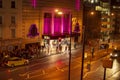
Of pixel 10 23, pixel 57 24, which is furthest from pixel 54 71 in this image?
pixel 57 24

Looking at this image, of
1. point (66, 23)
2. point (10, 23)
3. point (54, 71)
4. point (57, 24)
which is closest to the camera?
point (54, 71)

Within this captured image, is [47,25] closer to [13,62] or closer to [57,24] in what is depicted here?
[57,24]

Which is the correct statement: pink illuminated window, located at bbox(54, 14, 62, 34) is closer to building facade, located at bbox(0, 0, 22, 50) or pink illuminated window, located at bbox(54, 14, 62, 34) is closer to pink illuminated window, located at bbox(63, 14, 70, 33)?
pink illuminated window, located at bbox(63, 14, 70, 33)

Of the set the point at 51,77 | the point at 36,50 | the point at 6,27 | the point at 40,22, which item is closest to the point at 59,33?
the point at 40,22

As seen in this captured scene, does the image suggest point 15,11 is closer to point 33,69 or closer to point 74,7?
point 33,69

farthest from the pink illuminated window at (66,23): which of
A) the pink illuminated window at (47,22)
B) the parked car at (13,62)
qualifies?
the parked car at (13,62)

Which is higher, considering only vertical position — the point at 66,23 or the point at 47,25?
the point at 66,23

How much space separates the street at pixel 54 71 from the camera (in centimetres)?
3712

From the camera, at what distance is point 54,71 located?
133 ft

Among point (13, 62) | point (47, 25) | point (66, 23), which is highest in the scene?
point (66, 23)

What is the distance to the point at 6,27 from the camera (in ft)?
168

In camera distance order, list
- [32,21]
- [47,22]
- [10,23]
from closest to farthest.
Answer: [10,23] → [32,21] → [47,22]

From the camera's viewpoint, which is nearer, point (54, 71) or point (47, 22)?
point (54, 71)

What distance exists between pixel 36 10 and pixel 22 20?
497cm
